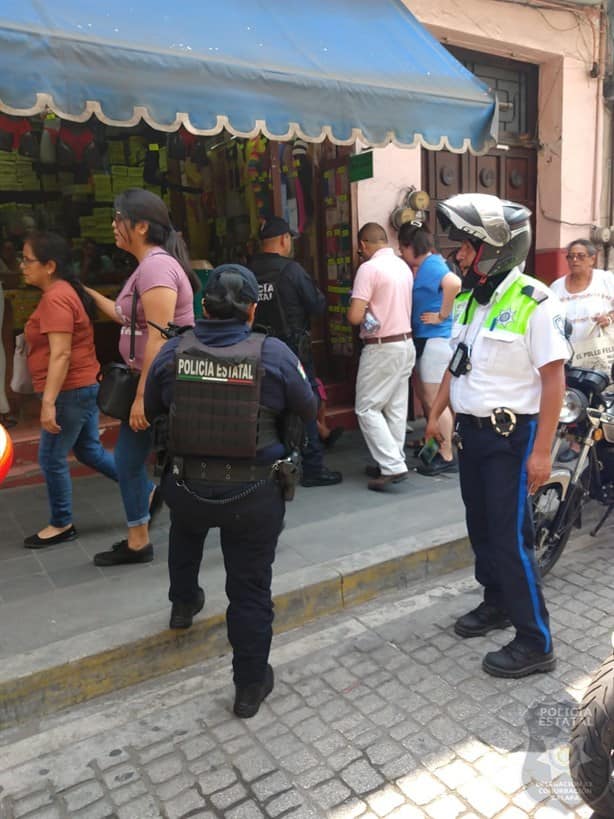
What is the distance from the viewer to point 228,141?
6.51 metres

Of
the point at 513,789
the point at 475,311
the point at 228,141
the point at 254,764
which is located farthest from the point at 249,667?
the point at 228,141

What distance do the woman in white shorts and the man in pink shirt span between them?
0.42m

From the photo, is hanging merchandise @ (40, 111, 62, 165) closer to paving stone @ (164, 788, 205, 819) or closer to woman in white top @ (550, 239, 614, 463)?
woman in white top @ (550, 239, 614, 463)

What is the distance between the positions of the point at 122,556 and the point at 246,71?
8.92 ft

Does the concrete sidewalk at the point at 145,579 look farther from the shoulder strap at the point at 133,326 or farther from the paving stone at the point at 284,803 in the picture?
the shoulder strap at the point at 133,326

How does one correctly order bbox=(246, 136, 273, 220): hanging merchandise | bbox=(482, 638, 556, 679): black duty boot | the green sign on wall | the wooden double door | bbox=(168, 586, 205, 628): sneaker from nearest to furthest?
1. bbox=(482, 638, 556, 679): black duty boot
2. bbox=(168, 586, 205, 628): sneaker
3. the green sign on wall
4. bbox=(246, 136, 273, 220): hanging merchandise
5. the wooden double door

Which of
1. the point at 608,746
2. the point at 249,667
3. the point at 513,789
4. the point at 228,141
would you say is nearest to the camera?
the point at 608,746

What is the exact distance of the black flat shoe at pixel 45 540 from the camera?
405 cm

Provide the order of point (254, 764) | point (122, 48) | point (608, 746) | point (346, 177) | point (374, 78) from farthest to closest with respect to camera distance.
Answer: point (346, 177), point (374, 78), point (122, 48), point (254, 764), point (608, 746)

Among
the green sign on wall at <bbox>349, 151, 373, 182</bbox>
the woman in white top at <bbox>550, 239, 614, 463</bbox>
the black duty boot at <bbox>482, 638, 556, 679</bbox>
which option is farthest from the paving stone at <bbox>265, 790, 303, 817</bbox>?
the green sign on wall at <bbox>349, 151, 373, 182</bbox>

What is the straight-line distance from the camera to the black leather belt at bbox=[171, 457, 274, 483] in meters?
2.54

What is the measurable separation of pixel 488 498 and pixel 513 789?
111cm

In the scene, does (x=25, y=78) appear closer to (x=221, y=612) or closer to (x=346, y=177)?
(x=221, y=612)

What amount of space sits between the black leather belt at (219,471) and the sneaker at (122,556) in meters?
1.38
